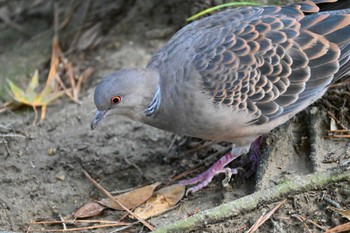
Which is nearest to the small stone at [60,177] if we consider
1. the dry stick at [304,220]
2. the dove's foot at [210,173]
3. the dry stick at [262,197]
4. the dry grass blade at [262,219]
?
the dove's foot at [210,173]

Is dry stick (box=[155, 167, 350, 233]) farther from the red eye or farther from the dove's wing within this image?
the red eye

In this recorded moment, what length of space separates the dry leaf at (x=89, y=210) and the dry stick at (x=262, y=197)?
0.69 metres

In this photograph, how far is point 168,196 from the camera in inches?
160

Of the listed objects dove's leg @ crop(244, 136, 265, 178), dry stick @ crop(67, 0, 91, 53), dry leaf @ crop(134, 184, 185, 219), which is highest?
dove's leg @ crop(244, 136, 265, 178)

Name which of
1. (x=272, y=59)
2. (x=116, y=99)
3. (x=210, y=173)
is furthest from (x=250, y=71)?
(x=116, y=99)

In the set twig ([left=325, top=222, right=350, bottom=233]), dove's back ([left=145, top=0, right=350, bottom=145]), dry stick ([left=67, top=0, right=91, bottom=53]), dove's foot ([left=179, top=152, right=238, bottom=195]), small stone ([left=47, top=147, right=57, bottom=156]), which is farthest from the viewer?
dry stick ([left=67, top=0, right=91, bottom=53])

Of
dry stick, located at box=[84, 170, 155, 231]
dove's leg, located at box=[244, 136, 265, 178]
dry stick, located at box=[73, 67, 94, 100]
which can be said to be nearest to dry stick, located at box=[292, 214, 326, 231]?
dove's leg, located at box=[244, 136, 265, 178]

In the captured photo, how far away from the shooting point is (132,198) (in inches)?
161

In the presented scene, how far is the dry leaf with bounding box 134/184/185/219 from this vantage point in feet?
12.9

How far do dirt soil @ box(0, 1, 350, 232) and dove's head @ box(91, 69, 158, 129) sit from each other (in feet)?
1.78

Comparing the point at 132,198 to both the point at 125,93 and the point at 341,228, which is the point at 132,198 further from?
the point at 341,228

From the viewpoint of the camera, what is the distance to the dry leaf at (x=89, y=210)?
4.00m

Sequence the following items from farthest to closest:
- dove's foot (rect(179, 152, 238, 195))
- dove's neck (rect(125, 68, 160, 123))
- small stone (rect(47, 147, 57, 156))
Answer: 1. small stone (rect(47, 147, 57, 156))
2. dove's foot (rect(179, 152, 238, 195))
3. dove's neck (rect(125, 68, 160, 123))

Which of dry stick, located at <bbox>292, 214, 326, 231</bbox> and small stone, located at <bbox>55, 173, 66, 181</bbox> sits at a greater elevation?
dry stick, located at <bbox>292, 214, 326, 231</bbox>
